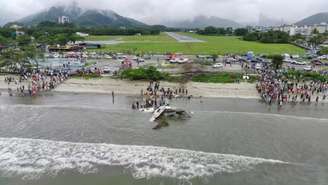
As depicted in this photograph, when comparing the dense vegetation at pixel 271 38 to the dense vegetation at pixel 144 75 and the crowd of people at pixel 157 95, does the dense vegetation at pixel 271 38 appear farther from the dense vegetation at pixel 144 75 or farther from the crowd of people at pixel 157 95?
the crowd of people at pixel 157 95

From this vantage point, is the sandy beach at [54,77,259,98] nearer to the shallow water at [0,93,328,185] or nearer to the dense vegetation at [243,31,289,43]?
the shallow water at [0,93,328,185]

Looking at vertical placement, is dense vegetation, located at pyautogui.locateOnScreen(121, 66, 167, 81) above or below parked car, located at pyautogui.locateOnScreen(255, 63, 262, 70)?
below

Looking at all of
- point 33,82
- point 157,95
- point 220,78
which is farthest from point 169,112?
point 33,82

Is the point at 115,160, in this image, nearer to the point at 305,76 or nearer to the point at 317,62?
the point at 305,76

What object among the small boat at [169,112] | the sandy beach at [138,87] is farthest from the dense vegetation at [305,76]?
the small boat at [169,112]

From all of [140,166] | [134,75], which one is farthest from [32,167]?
[134,75]

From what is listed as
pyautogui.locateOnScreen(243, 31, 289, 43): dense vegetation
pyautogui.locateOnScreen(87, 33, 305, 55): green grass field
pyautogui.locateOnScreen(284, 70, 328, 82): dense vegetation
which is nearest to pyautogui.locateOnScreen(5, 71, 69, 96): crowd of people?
pyautogui.locateOnScreen(284, 70, 328, 82): dense vegetation

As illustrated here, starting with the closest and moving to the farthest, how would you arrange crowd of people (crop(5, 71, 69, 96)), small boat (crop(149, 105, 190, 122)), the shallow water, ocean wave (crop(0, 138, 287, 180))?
the shallow water, ocean wave (crop(0, 138, 287, 180)), small boat (crop(149, 105, 190, 122)), crowd of people (crop(5, 71, 69, 96))
